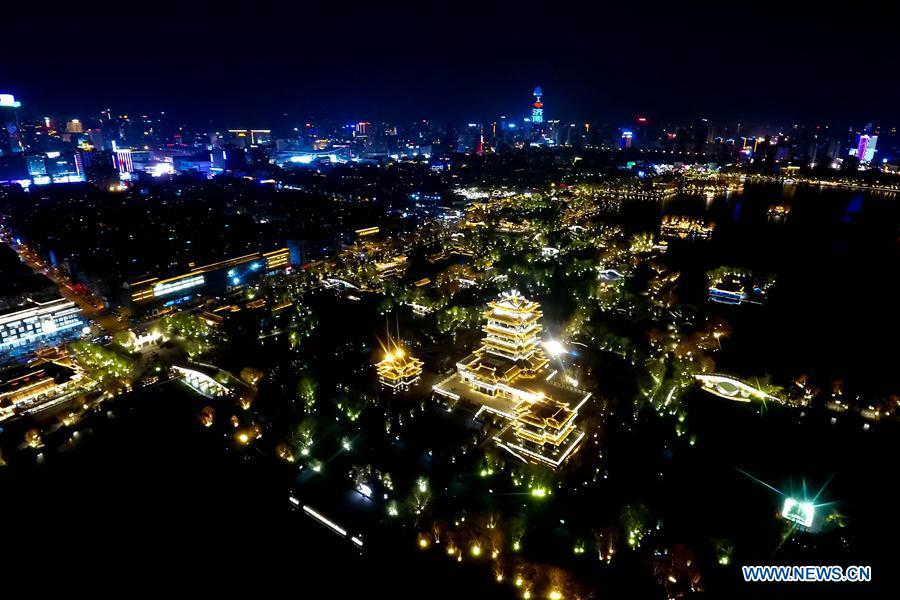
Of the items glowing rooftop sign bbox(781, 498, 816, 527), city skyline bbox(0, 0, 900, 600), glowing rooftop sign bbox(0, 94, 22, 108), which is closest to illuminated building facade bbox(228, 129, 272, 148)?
glowing rooftop sign bbox(0, 94, 22, 108)

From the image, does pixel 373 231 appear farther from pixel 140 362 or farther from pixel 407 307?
pixel 140 362

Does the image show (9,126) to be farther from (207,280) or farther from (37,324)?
(37,324)

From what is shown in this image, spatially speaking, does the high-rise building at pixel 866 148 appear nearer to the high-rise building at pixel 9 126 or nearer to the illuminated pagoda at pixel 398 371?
the illuminated pagoda at pixel 398 371

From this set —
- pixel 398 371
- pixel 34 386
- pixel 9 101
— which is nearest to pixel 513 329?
pixel 398 371

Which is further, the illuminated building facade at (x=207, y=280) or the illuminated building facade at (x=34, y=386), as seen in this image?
the illuminated building facade at (x=207, y=280)

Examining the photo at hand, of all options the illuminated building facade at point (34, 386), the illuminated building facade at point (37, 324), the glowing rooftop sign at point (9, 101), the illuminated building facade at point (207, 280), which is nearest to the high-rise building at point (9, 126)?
the glowing rooftop sign at point (9, 101)

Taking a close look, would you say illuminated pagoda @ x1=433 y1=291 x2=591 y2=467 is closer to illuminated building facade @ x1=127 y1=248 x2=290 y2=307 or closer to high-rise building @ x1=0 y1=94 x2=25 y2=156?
illuminated building facade @ x1=127 y1=248 x2=290 y2=307
